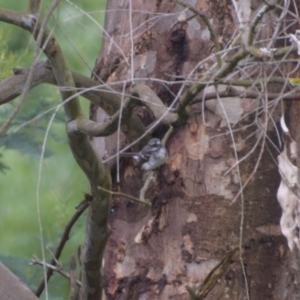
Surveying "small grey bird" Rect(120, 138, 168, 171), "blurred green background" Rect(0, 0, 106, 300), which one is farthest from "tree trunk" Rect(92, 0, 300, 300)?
"blurred green background" Rect(0, 0, 106, 300)

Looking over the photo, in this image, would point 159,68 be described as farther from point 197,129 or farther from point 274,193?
point 274,193

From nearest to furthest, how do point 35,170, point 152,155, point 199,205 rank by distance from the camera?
point 152,155
point 199,205
point 35,170

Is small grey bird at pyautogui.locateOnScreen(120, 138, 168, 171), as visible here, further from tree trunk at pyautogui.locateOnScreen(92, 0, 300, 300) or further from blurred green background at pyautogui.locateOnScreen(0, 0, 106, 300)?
blurred green background at pyautogui.locateOnScreen(0, 0, 106, 300)

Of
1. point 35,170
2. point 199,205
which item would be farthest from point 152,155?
point 35,170

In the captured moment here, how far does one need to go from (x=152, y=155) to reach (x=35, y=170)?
3958 millimetres

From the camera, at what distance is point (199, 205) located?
197cm

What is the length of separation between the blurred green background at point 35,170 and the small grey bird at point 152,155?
51.3 inches

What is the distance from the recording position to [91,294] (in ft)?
6.13

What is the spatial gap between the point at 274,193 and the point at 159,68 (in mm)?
441

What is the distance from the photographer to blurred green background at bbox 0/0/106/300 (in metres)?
3.25

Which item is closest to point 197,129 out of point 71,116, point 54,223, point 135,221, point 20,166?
point 135,221

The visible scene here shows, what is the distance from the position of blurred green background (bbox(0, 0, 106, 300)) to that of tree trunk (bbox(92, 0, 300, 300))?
1067mm

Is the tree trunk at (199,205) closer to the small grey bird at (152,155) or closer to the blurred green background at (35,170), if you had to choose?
the small grey bird at (152,155)

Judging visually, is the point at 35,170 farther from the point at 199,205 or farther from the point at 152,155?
the point at 152,155
